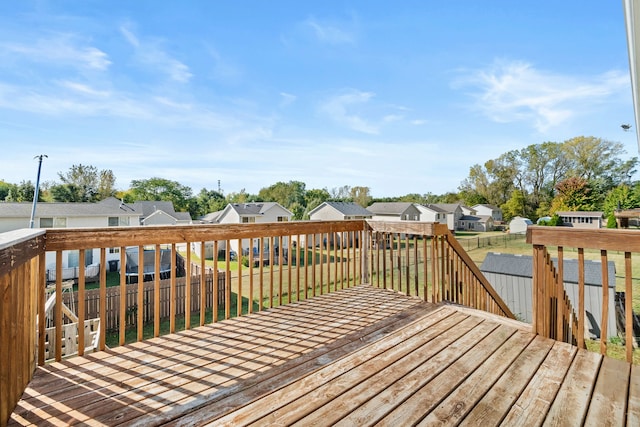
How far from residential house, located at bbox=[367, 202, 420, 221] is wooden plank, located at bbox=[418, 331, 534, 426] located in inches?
1196

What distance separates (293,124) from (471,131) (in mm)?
12981

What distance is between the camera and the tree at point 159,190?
44.7 meters

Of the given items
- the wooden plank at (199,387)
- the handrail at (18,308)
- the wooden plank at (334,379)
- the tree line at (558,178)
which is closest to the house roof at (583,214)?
the tree line at (558,178)

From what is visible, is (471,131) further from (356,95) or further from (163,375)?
(163,375)

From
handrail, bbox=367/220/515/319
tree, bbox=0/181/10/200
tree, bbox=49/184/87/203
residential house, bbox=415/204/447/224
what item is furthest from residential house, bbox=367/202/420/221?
tree, bbox=0/181/10/200

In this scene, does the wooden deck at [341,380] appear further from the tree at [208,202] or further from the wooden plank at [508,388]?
the tree at [208,202]

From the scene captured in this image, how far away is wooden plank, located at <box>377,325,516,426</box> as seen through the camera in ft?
4.66

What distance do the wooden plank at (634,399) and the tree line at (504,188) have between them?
100 feet

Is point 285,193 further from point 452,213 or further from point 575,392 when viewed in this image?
point 575,392

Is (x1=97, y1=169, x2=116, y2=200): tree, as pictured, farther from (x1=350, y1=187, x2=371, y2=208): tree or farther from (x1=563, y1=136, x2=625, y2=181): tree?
(x1=563, y1=136, x2=625, y2=181): tree

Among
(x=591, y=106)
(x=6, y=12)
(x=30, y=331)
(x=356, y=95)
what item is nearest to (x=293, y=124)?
(x=356, y=95)

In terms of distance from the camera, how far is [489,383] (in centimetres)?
173

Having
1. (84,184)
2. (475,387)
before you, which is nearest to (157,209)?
(84,184)

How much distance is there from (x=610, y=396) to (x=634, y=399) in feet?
0.34
